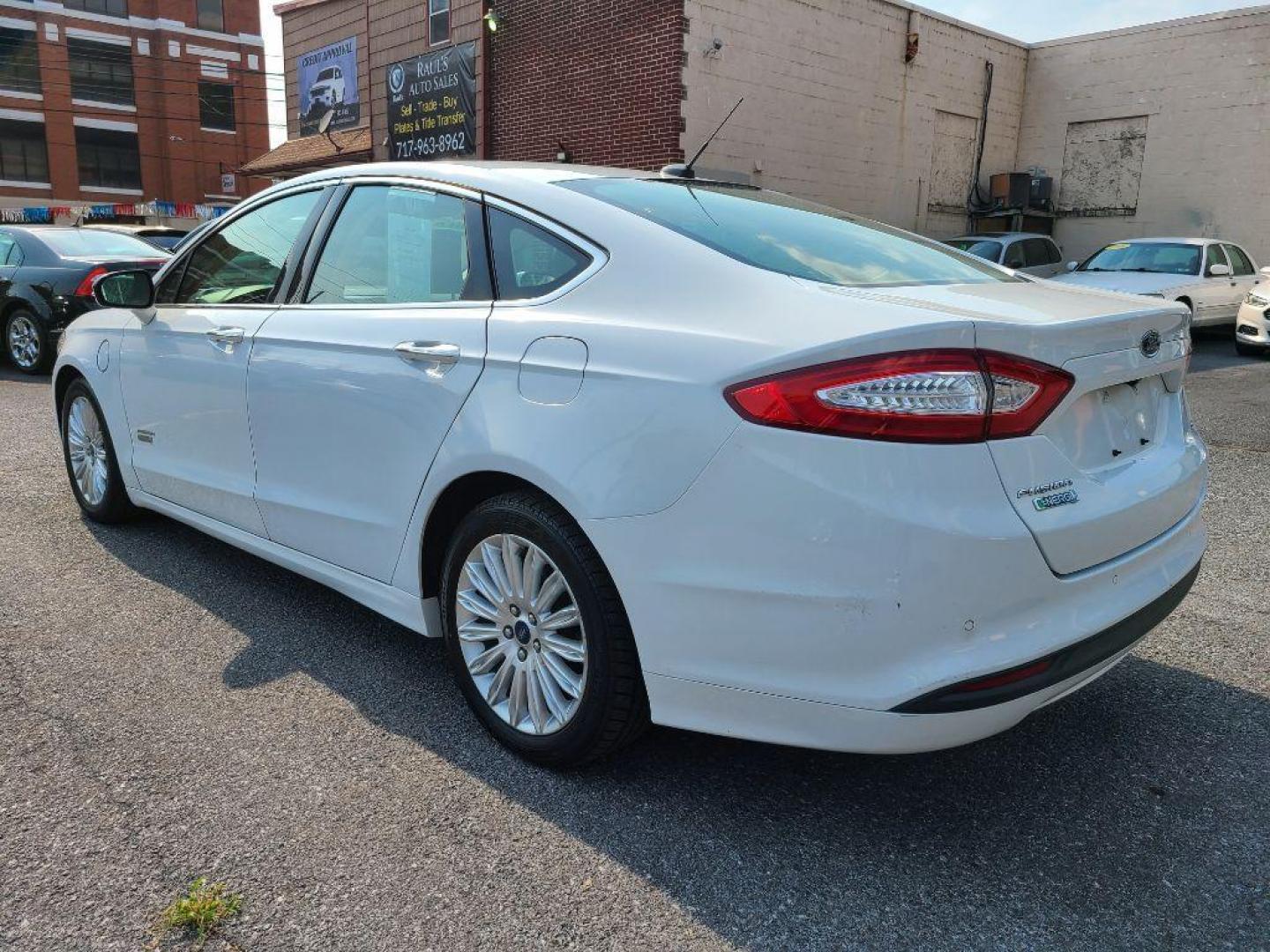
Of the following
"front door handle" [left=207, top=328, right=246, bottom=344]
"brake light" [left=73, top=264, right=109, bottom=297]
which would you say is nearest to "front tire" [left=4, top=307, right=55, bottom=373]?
"brake light" [left=73, top=264, right=109, bottom=297]

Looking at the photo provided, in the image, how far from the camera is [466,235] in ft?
9.76

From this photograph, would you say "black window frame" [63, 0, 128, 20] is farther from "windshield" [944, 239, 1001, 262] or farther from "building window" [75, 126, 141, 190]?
"windshield" [944, 239, 1001, 262]

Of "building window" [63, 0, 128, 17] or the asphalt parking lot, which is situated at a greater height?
"building window" [63, 0, 128, 17]

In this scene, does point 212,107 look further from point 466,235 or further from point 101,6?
point 466,235

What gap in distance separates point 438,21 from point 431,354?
17.7 meters

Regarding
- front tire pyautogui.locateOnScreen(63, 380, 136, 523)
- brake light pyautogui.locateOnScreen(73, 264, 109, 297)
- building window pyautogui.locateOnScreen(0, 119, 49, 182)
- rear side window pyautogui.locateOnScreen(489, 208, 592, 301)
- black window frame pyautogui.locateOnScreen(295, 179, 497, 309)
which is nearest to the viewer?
rear side window pyautogui.locateOnScreen(489, 208, 592, 301)

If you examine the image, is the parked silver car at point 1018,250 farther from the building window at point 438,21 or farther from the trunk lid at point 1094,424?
the trunk lid at point 1094,424

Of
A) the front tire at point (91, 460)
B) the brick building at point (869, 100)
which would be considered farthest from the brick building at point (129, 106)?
the front tire at point (91, 460)

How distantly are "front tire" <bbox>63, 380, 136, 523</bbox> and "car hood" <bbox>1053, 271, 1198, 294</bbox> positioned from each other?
11265 mm

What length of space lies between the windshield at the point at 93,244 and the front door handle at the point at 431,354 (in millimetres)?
8547

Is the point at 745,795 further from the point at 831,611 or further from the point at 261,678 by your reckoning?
the point at 261,678

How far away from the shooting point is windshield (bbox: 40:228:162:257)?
33.2 ft

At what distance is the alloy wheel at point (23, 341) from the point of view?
1015 centimetres

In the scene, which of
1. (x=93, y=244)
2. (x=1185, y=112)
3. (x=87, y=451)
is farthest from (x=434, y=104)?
(x=87, y=451)
